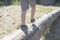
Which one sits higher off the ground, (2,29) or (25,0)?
(25,0)

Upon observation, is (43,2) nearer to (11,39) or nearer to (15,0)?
(15,0)

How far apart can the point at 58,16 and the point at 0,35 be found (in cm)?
366

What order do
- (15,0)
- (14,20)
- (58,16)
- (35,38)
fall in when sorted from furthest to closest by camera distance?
(15,0)
(58,16)
(14,20)
(35,38)

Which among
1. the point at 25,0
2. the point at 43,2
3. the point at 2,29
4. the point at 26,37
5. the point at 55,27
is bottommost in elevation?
the point at 43,2

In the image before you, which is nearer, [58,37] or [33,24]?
[33,24]

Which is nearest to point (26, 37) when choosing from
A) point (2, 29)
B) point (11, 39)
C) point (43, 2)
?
point (11, 39)

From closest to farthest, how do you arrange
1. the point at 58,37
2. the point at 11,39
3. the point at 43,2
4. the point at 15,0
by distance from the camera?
the point at 11,39, the point at 58,37, the point at 15,0, the point at 43,2

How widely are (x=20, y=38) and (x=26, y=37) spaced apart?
0.86 ft

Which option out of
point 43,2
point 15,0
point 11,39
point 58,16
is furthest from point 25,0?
point 43,2

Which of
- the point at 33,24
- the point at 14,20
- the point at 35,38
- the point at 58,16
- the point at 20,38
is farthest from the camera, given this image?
the point at 58,16

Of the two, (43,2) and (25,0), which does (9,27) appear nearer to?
(25,0)

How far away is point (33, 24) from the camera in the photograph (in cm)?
492

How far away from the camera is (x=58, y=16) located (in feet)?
27.0

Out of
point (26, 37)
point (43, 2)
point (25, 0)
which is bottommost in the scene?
point (43, 2)
